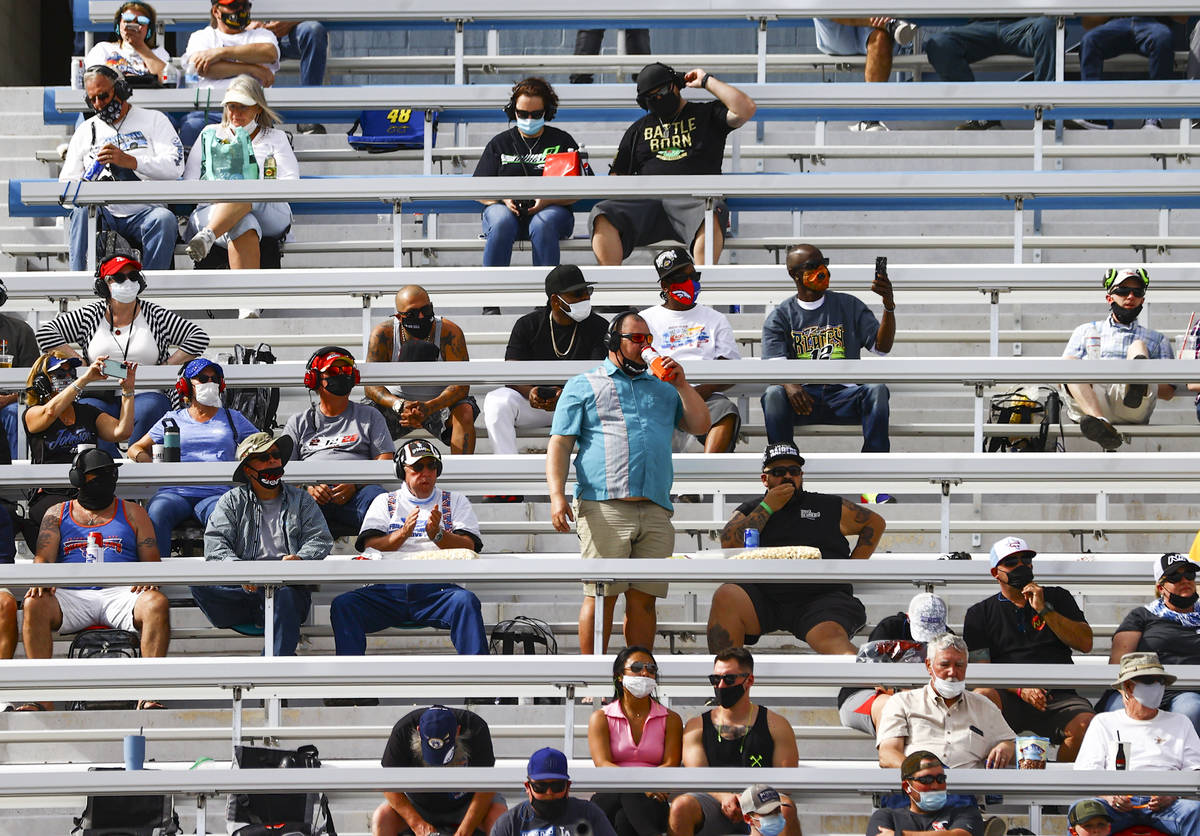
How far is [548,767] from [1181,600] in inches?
96.3

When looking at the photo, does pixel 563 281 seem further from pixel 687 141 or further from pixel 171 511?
pixel 171 511

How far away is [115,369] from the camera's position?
8.41 metres

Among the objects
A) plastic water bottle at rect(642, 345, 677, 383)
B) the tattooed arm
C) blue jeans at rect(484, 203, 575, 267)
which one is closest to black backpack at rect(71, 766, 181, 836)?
plastic water bottle at rect(642, 345, 677, 383)

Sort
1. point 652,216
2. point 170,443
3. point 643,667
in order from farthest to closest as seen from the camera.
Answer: point 652,216 → point 170,443 → point 643,667

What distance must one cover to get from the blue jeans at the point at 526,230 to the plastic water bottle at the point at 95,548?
2534mm

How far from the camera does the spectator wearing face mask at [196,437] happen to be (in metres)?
8.23

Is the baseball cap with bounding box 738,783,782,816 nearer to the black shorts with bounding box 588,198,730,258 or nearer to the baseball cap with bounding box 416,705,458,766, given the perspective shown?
the baseball cap with bounding box 416,705,458,766

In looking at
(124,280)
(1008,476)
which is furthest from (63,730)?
(1008,476)

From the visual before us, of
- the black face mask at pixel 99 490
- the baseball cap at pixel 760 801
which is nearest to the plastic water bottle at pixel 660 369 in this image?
the baseball cap at pixel 760 801

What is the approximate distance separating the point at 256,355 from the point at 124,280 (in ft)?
2.18

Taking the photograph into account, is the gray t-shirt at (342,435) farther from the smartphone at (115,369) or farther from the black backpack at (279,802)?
the black backpack at (279,802)

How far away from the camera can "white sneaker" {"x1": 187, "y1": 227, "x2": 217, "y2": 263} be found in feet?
31.3

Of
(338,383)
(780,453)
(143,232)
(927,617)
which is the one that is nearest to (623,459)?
(780,453)

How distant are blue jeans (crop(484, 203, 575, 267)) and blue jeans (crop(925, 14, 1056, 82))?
8.28 ft
